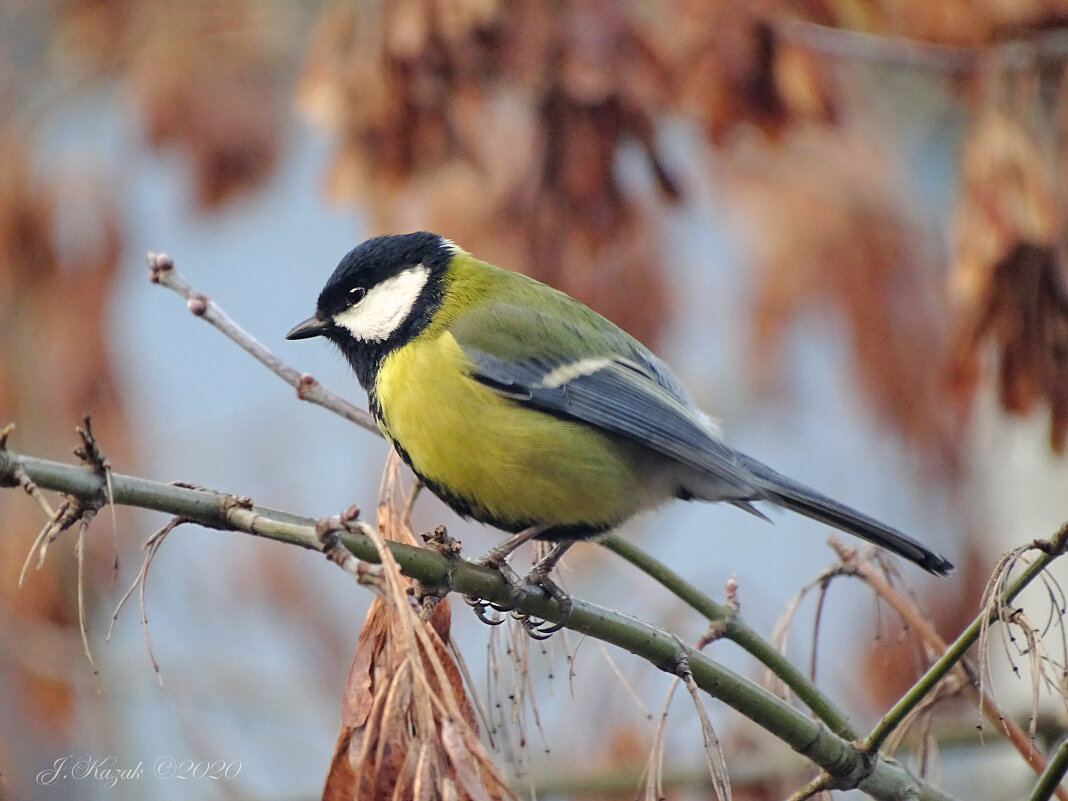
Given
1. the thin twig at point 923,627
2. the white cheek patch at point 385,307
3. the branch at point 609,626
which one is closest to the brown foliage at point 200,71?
the white cheek patch at point 385,307

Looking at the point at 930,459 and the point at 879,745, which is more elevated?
the point at 930,459

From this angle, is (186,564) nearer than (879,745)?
No

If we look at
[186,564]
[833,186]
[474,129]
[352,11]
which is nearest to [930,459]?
[833,186]

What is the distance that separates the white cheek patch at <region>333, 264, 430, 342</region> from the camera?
2287mm

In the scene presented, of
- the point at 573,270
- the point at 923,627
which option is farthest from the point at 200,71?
the point at 923,627

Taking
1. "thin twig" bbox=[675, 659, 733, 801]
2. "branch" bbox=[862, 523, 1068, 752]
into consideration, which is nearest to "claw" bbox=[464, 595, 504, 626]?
"thin twig" bbox=[675, 659, 733, 801]

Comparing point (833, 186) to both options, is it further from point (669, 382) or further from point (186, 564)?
point (186, 564)

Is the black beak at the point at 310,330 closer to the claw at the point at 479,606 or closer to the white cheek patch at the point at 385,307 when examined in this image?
the white cheek patch at the point at 385,307

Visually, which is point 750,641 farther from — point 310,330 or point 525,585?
point 310,330

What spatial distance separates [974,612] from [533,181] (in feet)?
7.26

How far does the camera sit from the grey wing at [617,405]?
83.3 inches

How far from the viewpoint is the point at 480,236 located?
3.16 meters

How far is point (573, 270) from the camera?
3.06 m

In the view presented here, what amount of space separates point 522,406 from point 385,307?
1.34ft
